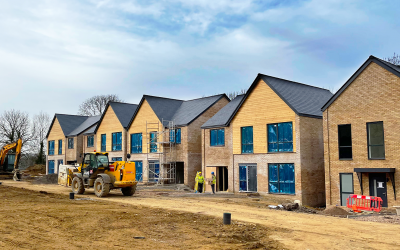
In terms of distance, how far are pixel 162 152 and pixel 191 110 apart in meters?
5.20

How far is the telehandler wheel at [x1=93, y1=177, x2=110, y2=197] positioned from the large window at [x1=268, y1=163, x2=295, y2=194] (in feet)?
35.8

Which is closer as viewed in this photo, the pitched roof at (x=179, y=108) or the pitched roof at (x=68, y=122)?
the pitched roof at (x=179, y=108)

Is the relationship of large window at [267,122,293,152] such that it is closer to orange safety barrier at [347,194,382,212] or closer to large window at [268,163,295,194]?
large window at [268,163,295,194]

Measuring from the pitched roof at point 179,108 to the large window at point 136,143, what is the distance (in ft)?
5.72

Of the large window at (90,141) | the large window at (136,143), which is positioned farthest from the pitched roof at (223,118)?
the large window at (90,141)

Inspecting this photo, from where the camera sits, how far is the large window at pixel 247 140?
27.5 m

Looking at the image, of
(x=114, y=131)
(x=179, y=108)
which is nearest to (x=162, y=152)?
Result: (x=179, y=108)

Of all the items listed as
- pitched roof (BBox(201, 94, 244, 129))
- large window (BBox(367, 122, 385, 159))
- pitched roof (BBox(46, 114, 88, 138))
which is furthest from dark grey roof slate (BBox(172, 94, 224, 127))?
pitched roof (BBox(46, 114, 88, 138))

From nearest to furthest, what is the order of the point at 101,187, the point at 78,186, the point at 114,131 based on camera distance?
the point at 101,187, the point at 78,186, the point at 114,131

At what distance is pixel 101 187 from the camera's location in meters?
22.8

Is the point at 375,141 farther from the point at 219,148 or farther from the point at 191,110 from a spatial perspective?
the point at 191,110

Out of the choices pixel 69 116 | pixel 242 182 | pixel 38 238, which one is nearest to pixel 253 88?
pixel 242 182

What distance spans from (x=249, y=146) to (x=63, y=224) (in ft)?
56.2

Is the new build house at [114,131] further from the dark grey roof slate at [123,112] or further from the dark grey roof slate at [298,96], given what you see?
the dark grey roof slate at [298,96]
